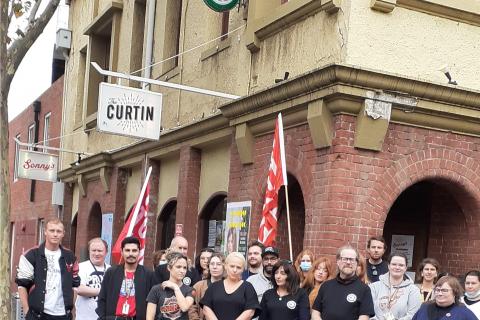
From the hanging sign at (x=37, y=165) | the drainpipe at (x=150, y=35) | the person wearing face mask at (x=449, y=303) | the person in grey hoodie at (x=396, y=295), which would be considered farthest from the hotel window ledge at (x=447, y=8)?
the hanging sign at (x=37, y=165)

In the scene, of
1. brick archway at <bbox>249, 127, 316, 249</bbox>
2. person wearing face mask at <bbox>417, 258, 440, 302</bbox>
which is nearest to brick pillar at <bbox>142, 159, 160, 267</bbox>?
brick archway at <bbox>249, 127, 316, 249</bbox>

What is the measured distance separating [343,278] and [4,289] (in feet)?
15.2

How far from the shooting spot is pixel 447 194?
1031 cm

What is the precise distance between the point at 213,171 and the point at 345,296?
20.9 feet

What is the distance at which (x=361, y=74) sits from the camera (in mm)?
8844

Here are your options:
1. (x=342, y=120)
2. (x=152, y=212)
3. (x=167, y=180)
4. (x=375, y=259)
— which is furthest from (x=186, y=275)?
(x=152, y=212)

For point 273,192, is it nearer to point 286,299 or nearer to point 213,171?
point 286,299

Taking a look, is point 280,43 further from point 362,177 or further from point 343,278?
point 343,278

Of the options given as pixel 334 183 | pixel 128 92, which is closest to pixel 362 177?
pixel 334 183

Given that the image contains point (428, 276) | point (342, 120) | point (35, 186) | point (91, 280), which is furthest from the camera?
point (35, 186)

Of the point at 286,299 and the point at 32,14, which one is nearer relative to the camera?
the point at 286,299

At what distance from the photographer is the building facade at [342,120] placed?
8.99 meters

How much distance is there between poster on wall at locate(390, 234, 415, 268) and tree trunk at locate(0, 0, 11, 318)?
5.10 metres

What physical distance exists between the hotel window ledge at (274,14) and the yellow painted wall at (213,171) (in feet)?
7.28
